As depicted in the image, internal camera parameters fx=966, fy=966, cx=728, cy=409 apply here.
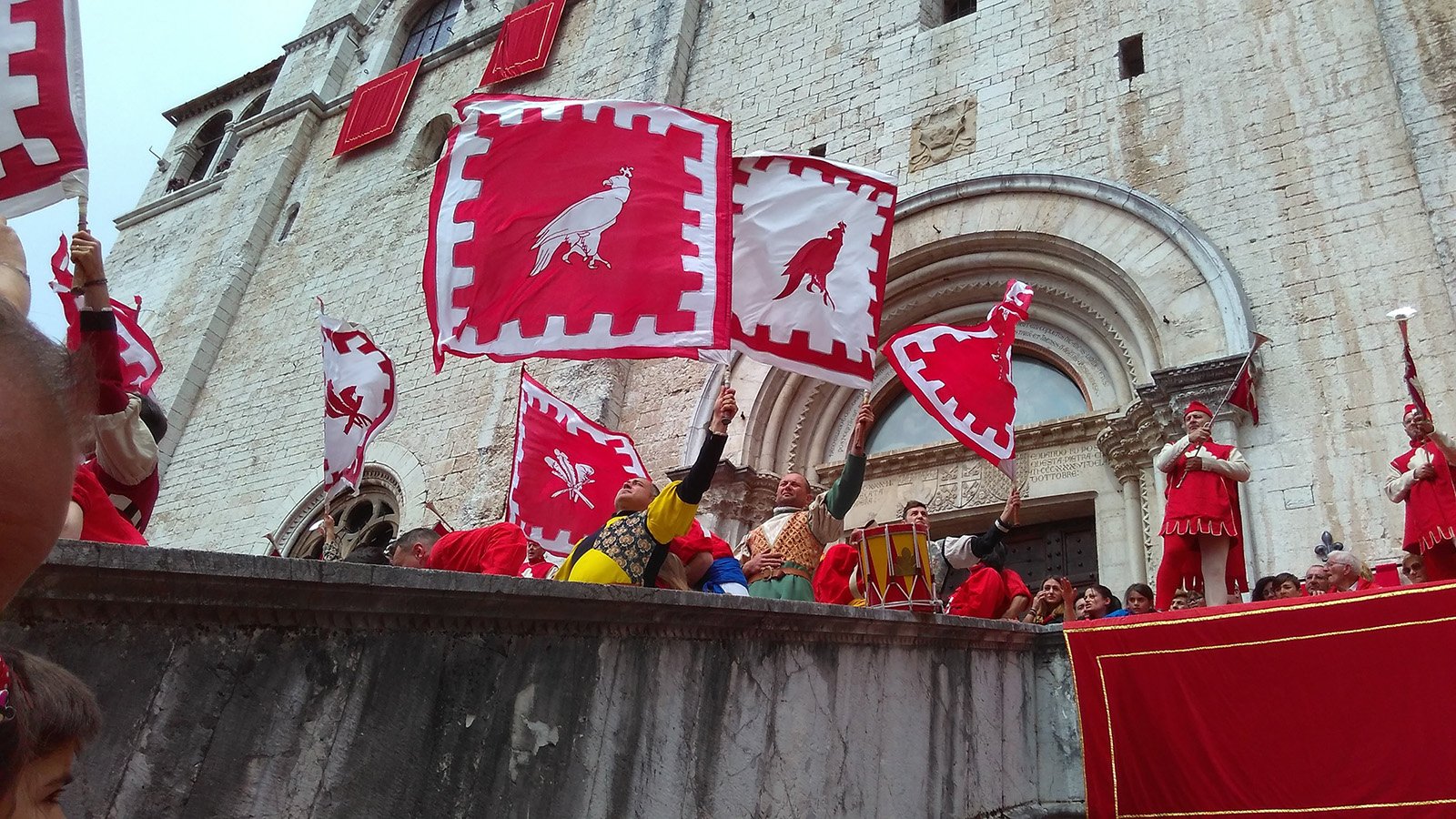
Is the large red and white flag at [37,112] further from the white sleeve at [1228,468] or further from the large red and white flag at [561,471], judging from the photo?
the white sleeve at [1228,468]

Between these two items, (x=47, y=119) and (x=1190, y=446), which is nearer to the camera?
(x=47, y=119)

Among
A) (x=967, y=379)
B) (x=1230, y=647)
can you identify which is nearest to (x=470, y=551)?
(x=967, y=379)

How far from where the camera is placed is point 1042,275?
8.41m

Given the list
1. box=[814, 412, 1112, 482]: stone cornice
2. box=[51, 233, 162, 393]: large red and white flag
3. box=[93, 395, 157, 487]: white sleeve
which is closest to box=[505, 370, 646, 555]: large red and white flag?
box=[814, 412, 1112, 482]: stone cornice

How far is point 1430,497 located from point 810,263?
3544 millimetres

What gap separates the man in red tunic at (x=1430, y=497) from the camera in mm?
5102

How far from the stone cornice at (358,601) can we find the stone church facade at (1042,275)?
460 cm

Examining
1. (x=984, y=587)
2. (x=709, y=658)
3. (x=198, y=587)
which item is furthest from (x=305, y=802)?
(x=984, y=587)

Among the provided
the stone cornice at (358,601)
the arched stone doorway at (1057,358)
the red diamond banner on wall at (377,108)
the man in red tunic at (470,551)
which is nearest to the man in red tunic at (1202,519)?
the arched stone doorway at (1057,358)

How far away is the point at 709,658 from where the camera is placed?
3.27 m

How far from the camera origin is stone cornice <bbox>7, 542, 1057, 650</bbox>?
192 centimetres

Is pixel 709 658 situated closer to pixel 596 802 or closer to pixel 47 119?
pixel 596 802

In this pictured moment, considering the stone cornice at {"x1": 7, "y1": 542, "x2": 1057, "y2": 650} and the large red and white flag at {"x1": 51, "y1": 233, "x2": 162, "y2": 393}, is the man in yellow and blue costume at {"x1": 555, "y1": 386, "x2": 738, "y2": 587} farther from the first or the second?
the large red and white flag at {"x1": 51, "y1": 233, "x2": 162, "y2": 393}

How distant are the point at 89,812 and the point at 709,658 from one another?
1.84 metres
